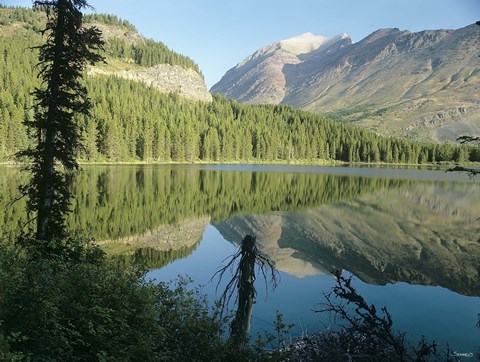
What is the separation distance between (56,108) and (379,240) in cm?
2818

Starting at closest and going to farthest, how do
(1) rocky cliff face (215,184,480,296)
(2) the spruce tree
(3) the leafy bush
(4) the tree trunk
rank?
(3) the leafy bush < (4) the tree trunk < (2) the spruce tree < (1) rocky cliff face (215,184,480,296)

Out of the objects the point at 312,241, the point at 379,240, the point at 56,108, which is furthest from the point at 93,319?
the point at 379,240

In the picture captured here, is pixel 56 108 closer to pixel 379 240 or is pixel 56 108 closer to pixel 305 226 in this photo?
pixel 379 240

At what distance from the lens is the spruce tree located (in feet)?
55.7

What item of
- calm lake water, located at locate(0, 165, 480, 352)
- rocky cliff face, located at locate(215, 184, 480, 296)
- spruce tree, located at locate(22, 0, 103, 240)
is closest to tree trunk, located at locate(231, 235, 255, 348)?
calm lake water, located at locate(0, 165, 480, 352)

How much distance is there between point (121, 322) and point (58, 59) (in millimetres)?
12378

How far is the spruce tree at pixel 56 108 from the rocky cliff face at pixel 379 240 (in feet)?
48.3

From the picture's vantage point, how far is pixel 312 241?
34094 mm

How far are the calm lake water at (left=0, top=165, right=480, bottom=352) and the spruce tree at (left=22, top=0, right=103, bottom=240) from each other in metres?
1.96

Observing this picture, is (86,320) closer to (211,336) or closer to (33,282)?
(33,282)

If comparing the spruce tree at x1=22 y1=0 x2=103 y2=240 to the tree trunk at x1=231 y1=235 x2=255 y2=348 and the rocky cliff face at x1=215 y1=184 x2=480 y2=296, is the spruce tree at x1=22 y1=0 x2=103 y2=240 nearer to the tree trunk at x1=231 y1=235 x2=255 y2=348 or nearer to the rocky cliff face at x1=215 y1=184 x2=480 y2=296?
the tree trunk at x1=231 y1=235 x2=255 y2=348

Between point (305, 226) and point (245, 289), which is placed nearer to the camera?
point (245, 289)

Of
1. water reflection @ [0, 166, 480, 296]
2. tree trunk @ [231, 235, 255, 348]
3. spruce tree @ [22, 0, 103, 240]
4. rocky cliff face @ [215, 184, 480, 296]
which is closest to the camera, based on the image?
tree trunk @ [231, 235, 255, 348]

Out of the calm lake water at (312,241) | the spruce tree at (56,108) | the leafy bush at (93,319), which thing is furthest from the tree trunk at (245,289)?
the spruce tree at (56,108)
